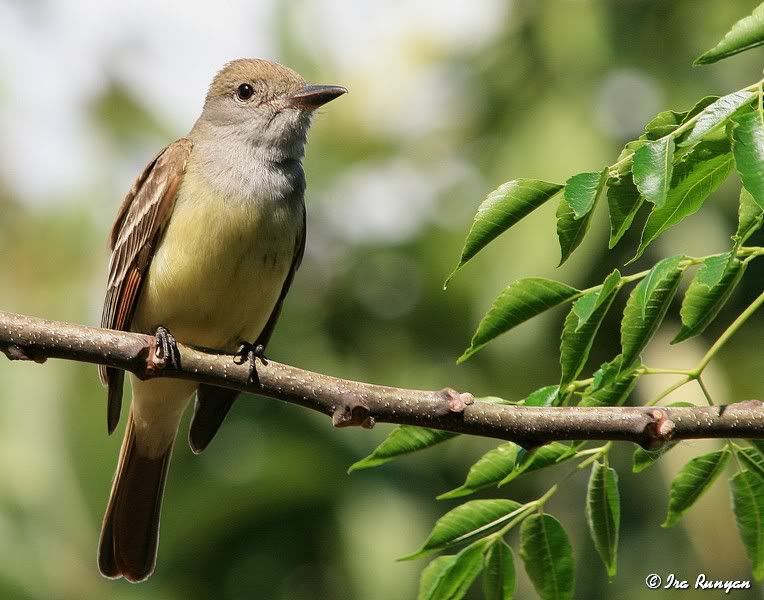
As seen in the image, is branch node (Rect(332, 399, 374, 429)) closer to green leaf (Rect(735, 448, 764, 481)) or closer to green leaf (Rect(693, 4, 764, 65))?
green leaf (Rect(735, 448, 764, 481))

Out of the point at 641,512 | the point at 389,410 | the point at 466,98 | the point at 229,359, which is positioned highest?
the point at 466,98

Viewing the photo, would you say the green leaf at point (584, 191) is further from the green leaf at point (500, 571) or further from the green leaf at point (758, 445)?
the green leaf at point (500, 571)

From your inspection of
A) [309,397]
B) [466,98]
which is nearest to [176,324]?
[309,397]

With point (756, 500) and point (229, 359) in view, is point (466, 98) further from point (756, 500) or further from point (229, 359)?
point (756, 500)

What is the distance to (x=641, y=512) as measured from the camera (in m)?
5.97

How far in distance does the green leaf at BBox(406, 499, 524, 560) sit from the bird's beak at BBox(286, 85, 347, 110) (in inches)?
107

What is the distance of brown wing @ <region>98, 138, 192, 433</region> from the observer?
444 cm

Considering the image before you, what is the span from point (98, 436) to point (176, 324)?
143 cm

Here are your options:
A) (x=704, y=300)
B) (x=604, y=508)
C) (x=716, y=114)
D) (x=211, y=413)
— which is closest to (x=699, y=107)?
(x=716, y=114)

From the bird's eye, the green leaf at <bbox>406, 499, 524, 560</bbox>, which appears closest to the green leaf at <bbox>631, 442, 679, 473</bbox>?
the green leaf at <bbox>406, 499, 524, 560</bbox>

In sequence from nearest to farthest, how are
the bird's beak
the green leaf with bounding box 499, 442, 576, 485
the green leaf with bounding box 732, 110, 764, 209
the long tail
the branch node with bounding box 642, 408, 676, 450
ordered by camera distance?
the green leaf with bounding box 732, 110, 764, 209, the branch node with bounding box 642, 408, 676, 450, the green leaf with bounding box 499, 442, 576, 485, the long tail, the bird's beak

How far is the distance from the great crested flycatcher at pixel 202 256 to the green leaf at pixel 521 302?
1.49m

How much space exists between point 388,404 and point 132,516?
2.64m

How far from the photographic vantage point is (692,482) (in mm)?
2514
